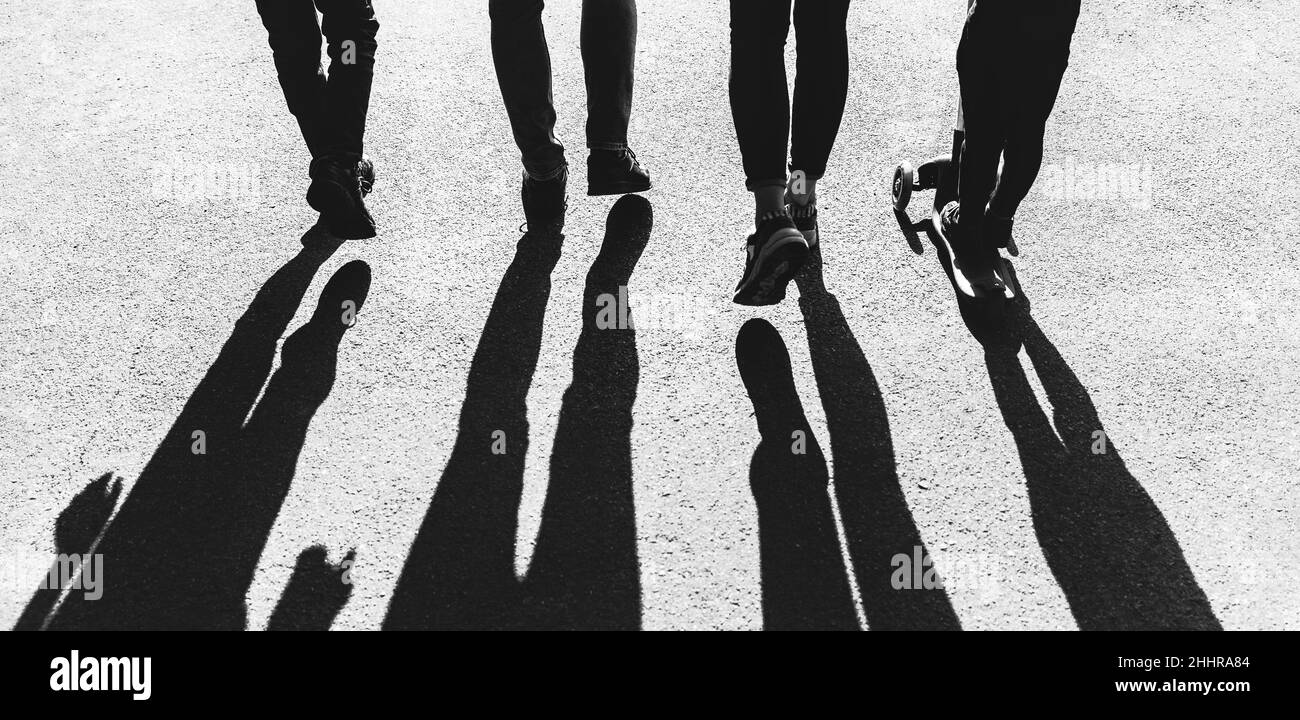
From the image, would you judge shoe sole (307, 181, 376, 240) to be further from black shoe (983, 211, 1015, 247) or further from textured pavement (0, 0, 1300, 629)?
black shoe (983, 211, 1015, 247)

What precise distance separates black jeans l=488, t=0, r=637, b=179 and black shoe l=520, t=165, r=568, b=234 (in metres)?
0.04

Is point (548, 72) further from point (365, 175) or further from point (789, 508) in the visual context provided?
point (789, 508)

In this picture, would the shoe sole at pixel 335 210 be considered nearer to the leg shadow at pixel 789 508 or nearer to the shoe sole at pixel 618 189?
the shoe sole at pixel 618 189

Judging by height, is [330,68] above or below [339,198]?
above

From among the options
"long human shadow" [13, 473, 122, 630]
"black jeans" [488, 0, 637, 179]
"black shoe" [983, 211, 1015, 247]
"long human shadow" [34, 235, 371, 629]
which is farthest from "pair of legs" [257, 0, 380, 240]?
"black shoe" [983, 211, 1015, 247]

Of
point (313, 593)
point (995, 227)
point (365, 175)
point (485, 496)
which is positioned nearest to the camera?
point (313, 593)

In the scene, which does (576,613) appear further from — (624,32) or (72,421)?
(624,32)

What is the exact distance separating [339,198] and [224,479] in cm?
137

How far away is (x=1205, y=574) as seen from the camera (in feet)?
10.6

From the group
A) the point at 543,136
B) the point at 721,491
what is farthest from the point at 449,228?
the point at 721,491

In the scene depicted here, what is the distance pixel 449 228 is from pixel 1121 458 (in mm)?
2899

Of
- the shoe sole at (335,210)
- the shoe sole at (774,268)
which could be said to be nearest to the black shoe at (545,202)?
the shoe sole at (335,210)

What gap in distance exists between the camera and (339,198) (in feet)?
14.7

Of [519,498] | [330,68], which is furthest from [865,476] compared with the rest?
[330,68]
